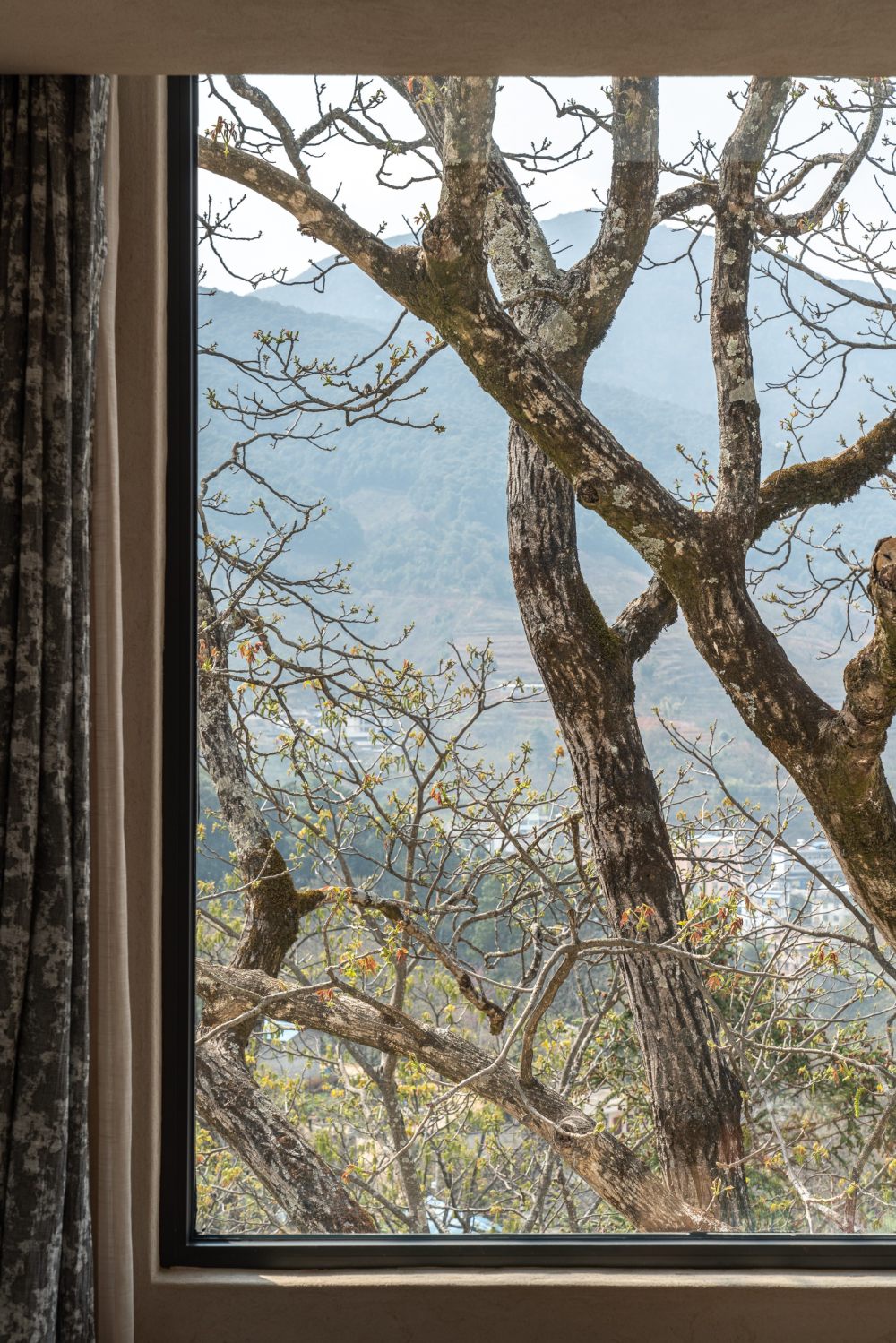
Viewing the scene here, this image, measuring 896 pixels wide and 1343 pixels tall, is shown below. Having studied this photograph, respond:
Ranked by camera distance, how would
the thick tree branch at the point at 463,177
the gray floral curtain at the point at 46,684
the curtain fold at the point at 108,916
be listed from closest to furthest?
the gray floral curtain at the point at 46,684
the curtain fold at the point at 108,916
the thick tree branch at the point at 463,177

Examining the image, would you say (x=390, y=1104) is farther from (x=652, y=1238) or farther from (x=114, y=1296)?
(x=114, y=1296)

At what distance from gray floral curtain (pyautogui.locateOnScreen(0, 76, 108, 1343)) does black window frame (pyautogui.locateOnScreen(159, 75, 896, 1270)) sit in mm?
265

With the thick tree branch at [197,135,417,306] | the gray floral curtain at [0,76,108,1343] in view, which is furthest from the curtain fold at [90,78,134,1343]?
the thick tree branch at [197,135,417,306]

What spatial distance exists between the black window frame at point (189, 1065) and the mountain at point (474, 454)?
524mm

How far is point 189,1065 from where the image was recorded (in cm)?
165

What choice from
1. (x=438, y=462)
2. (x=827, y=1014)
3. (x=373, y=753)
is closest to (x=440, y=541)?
(x=438, y=462)

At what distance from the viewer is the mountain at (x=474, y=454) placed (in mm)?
2254

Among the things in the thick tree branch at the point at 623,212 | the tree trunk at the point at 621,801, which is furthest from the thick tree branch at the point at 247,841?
the thick tree branch at the point at 623,212

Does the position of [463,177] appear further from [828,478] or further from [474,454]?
[828,478]

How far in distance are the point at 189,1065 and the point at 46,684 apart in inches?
27.3

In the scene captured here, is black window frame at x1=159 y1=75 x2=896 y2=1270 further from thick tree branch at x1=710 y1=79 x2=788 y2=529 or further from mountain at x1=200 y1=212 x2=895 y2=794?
thick tree branch at x1=710 y1=79 x2=788 y2=529

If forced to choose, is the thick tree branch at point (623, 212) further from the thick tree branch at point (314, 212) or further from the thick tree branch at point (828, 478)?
the thick tree branch at point (828, 478)

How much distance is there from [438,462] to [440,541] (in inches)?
7.6

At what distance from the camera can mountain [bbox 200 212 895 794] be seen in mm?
2254
